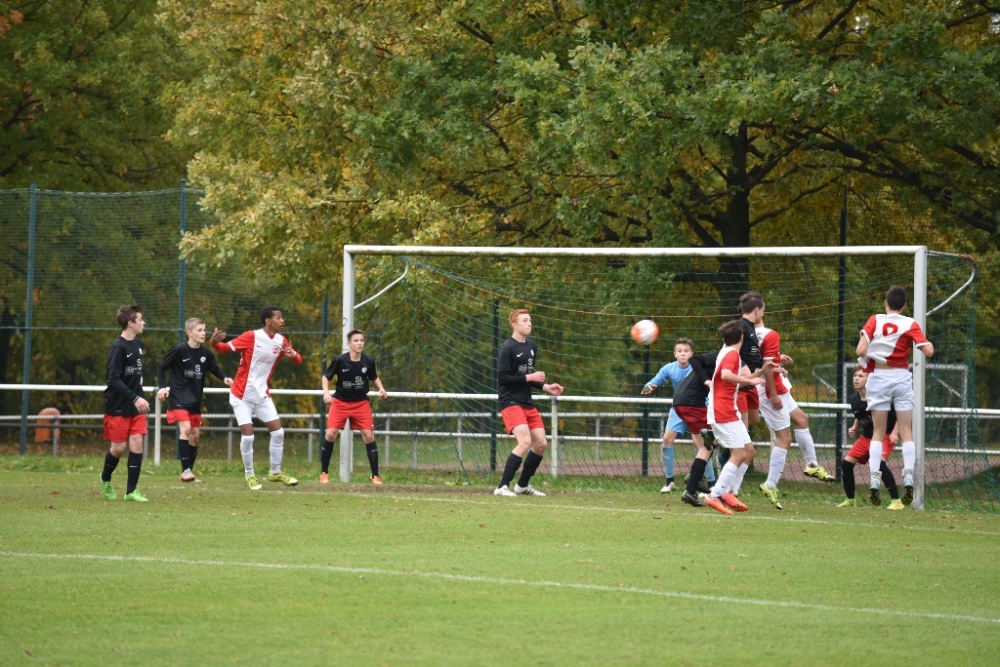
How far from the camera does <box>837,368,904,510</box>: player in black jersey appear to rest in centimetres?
1368

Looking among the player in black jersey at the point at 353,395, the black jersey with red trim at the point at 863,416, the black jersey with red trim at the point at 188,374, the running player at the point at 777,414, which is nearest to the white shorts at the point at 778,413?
the running player at the point at 777,414

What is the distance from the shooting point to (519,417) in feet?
46.2

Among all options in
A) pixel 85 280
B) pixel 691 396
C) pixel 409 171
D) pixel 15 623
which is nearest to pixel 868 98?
pixel 691 396

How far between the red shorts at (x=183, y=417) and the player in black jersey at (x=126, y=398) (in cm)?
214

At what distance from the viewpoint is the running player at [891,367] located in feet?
43.4

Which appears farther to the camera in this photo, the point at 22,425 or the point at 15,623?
the point at 22,425

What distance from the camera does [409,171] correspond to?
2011 cm

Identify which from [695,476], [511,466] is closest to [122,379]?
[511,466]

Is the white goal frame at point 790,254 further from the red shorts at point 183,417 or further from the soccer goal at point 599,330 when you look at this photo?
the red shorts at point 183,417

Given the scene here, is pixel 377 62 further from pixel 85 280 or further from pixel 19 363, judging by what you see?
pixel 19 363

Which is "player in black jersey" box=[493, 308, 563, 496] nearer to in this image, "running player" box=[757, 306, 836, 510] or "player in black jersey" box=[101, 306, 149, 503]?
"running player" box=[757, 306, 836, 510]

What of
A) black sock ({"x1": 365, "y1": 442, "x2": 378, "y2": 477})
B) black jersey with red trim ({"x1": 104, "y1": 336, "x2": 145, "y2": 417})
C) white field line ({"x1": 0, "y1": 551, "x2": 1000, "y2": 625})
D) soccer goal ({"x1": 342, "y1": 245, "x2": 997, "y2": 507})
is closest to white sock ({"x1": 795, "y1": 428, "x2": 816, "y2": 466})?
soccer goal ({"x1": 342, "y1": 245, "x2": 997, "y2": 507})

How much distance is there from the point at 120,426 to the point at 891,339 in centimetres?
749

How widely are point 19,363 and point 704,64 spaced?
46.6 feet
